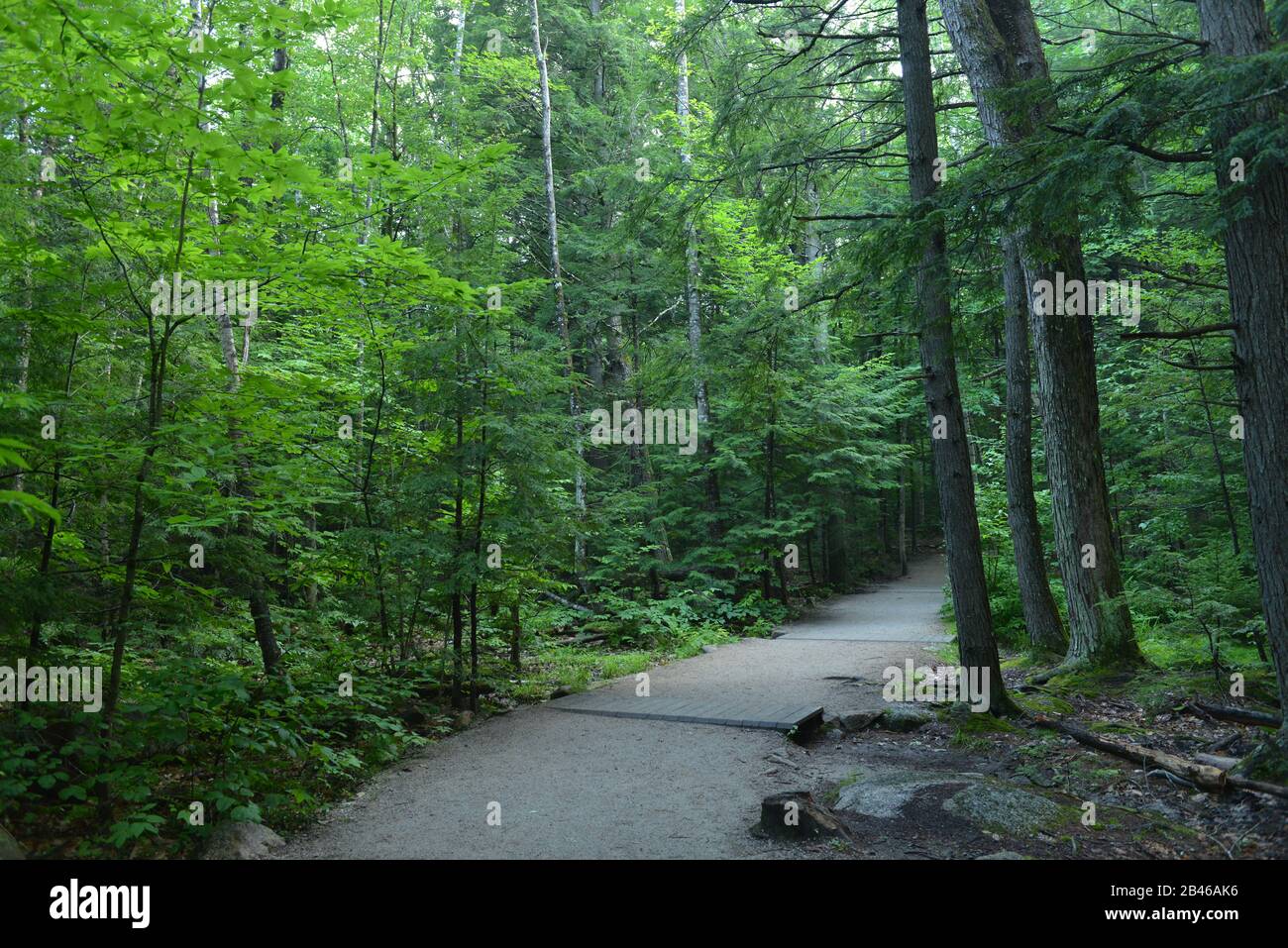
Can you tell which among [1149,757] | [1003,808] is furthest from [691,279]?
[1003,808]

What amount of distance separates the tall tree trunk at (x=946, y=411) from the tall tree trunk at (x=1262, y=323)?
8.61 feet

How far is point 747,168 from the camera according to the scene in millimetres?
9609

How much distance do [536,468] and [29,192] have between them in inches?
220

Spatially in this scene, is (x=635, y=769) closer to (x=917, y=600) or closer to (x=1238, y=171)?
(x=1238, y=171)

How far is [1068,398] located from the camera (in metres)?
9.04

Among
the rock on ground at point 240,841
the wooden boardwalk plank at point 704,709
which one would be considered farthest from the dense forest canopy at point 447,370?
the wooden boardwalk plank at point 704,709

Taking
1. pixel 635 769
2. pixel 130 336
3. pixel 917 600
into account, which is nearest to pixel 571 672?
pixel 635 769

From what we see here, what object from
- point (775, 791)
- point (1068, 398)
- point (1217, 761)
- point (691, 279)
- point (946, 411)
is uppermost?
point (691, 279)

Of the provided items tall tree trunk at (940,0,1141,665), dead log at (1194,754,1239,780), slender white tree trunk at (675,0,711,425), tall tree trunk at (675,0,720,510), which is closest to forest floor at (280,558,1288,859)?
dead log at (1194,754,1239,780)

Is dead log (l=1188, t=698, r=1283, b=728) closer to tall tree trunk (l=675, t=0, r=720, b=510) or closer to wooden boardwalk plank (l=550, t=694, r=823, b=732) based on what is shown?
wooden boardwalk plank (l=550, t=694, r=823, b=732)

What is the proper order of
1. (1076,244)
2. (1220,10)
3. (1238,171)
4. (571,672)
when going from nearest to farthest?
(1238,171), (1220,10), (1076,244), (571,672)

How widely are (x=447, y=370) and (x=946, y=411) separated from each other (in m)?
5.19

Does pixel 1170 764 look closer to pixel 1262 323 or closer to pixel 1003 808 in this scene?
pixel 1003 808

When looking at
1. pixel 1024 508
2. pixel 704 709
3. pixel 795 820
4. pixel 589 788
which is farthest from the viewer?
pixel 1024 508
